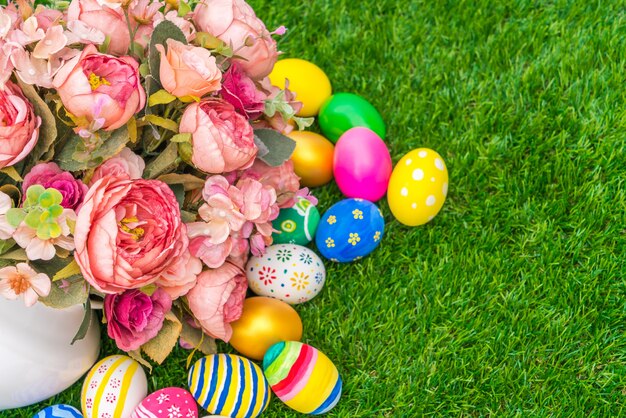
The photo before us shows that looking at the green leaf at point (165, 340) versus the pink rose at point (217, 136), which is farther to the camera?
the green leaf at point (165, 340)

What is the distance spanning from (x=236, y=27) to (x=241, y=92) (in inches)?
4.0

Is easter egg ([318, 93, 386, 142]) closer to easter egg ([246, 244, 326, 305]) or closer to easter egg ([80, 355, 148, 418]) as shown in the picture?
easter egg ([246, 244, 326, 305])

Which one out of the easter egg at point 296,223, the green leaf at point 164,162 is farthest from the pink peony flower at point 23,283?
the easter egg at point 296,223

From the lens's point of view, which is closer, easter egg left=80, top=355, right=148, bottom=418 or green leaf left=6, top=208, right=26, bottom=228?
green leaf left=6, top=208, right=26, bottom=228

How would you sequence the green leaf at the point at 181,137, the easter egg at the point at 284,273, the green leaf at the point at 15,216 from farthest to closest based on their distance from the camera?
1. the easter egg at the point at 284,273
2. the green leaf at the point at 181,137
3. the green leaf at the point at 15,216

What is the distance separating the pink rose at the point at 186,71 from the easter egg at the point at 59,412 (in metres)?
0.68

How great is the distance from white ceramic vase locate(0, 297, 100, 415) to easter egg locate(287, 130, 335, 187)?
535 mm

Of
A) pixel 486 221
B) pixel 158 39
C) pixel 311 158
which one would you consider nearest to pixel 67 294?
pixel 158 39

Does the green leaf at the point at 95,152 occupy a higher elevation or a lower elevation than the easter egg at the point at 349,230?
higher

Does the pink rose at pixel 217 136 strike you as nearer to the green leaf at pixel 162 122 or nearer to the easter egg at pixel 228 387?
the green leaf at pixel 162 122

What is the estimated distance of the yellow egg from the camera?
64.8 inches

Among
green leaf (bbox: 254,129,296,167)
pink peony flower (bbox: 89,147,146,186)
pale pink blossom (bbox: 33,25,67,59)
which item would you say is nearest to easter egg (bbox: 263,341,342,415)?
green leaf (bbox: 254,129,296,167)

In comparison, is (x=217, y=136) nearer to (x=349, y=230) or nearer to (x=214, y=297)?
(x=214, y=297)

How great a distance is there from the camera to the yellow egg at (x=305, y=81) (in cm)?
165
